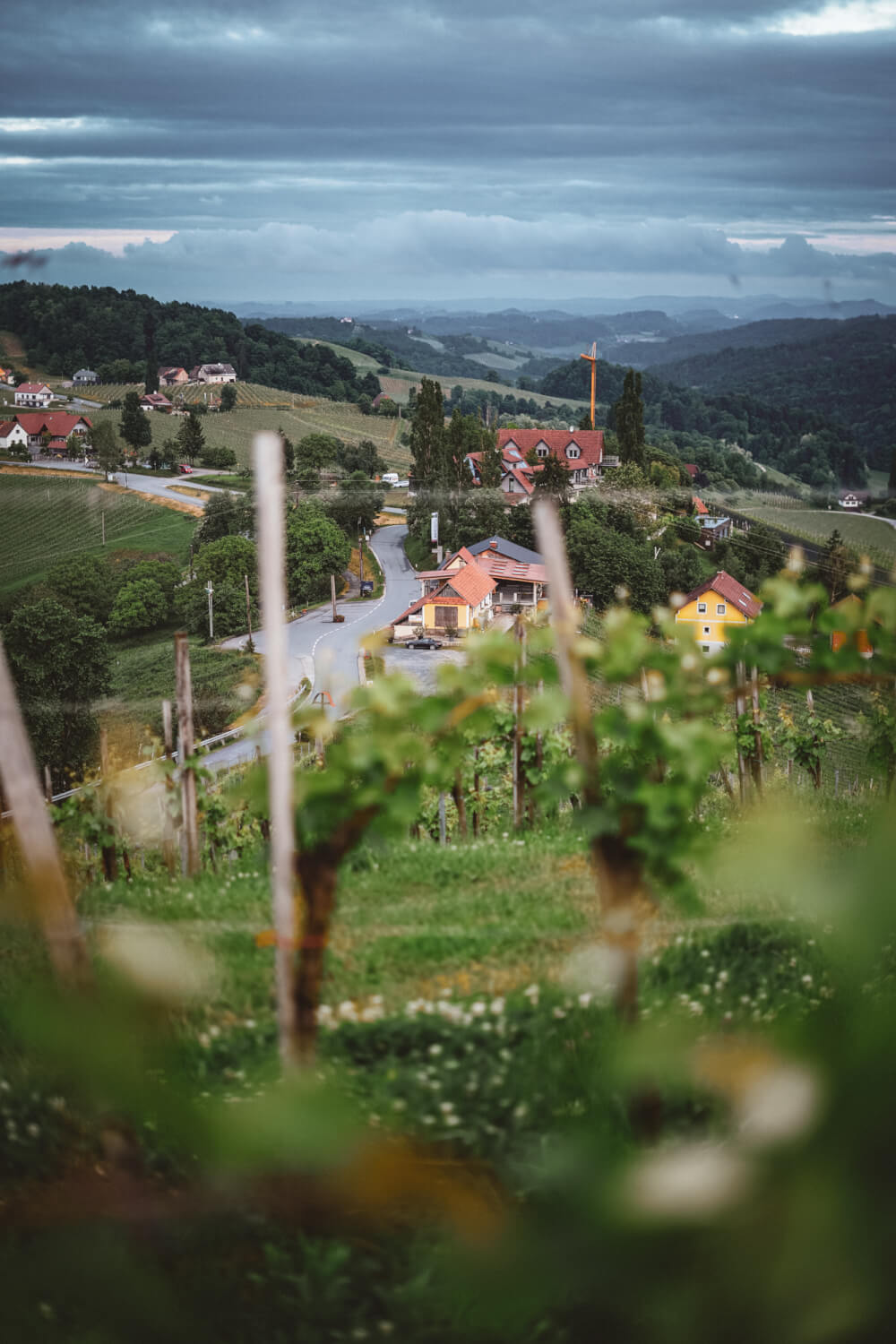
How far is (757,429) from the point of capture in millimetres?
35125

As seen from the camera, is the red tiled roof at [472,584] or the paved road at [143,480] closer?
the red tiled roof at [472,584]

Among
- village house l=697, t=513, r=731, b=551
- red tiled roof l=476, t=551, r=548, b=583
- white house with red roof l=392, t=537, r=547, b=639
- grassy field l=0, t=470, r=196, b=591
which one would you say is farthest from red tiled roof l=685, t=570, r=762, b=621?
grassy field l=0, t=470, r=196, b=591

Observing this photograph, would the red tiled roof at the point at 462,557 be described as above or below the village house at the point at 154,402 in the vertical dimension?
below

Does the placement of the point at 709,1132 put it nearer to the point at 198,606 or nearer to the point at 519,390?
the point at 198,606

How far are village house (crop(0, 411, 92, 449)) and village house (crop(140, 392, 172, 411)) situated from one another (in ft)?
18.0

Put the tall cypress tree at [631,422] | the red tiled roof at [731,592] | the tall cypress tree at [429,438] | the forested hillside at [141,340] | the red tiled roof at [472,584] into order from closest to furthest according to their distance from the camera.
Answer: the red tiled roof at [731,592], the red tiled roof at [472,584], the tall cypress tree at [429,438], the tall cypress tree at [631,422], the forested hillside at [141,340]

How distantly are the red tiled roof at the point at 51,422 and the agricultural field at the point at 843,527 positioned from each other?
22075 millimetres

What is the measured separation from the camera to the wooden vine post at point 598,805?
0.90 metres

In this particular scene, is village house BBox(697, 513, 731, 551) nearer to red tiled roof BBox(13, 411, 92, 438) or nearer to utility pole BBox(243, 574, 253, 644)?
utility pole BBox(243, 574, 253, 644)

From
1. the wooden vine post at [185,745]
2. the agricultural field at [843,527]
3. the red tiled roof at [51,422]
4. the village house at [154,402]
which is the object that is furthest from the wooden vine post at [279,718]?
the village house at [154,402]

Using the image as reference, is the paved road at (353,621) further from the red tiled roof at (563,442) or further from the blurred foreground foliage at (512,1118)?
the blurred foreground foliage at (512,1118)

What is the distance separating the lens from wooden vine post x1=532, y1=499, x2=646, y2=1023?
90 centimetres

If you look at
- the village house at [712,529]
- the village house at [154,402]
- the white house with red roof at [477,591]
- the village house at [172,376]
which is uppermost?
the village house at [172,376]

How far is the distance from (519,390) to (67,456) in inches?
1929
